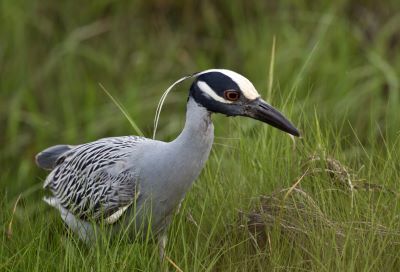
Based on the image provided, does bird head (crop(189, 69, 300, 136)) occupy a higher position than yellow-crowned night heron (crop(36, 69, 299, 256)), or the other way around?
bird head (crop(189, 69, 300, 136))

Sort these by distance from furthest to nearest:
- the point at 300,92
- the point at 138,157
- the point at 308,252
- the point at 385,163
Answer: the point at 300,92 < the point at 138,157 < the point at 385,163 < the point at 308,252

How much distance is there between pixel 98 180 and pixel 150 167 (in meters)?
0.40

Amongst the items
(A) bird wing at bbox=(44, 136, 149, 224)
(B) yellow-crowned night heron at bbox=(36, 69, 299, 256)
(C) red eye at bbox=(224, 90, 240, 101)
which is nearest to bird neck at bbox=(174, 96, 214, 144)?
(B) yellow-crowned night heron at bbox=(36, 69, 299, 256)

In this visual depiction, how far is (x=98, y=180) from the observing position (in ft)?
14.5

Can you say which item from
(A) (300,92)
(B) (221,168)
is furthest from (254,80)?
(B) (221,168)

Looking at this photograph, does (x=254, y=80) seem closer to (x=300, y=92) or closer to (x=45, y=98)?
(x=300, y=92)

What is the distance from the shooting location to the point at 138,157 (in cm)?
423

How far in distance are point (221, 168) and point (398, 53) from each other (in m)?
2.98

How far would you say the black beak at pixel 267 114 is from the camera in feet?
12.8

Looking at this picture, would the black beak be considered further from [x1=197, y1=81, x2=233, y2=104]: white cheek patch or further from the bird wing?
the bird wing

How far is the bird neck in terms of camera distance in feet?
12.9

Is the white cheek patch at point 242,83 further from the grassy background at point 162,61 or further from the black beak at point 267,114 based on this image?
the grassy background at point 162,61

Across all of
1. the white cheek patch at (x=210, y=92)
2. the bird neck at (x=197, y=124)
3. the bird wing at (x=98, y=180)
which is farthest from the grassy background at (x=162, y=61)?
the white cheek patch at (x=210, y=92)

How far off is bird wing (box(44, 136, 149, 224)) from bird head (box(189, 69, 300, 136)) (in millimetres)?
523
